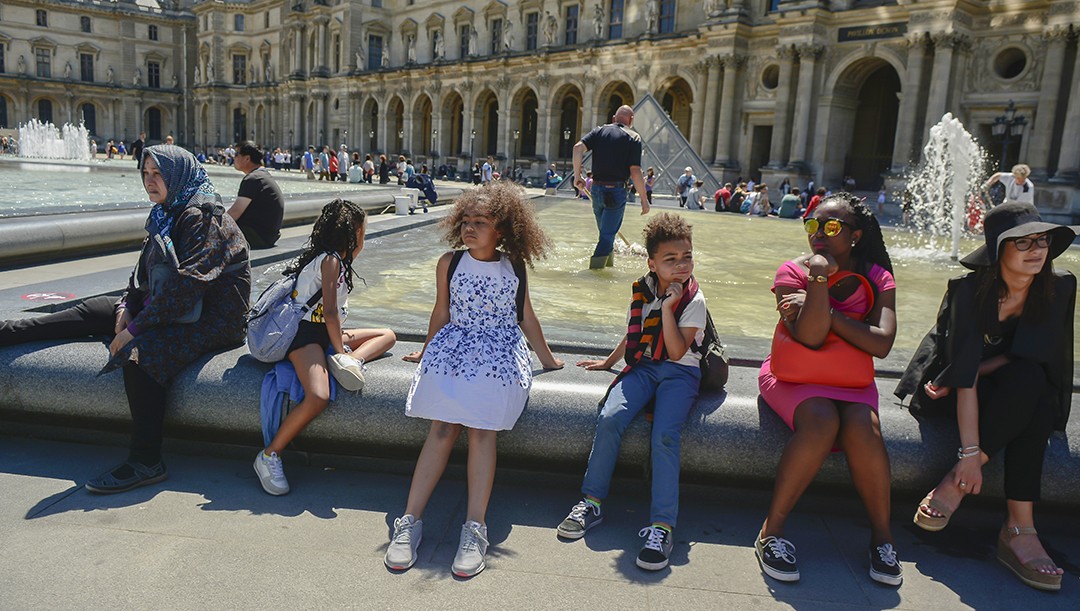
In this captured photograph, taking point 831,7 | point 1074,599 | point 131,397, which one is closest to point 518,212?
point 131,397

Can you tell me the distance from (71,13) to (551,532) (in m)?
89.5

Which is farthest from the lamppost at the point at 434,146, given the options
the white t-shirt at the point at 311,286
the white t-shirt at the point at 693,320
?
the white t-shirt at the point at 693,320

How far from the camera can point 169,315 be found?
3650 mm

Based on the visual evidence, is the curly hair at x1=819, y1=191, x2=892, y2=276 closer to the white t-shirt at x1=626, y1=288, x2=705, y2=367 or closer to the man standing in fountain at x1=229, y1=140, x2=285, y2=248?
the white t-shirt at x1=626, y1=288, x2=705, y2=367

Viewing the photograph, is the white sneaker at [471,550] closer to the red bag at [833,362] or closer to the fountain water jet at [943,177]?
the red bag at [833,362]

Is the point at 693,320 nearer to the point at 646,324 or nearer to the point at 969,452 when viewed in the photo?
the point at 646,324

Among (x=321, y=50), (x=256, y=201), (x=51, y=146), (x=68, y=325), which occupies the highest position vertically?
(x=321, y=50)

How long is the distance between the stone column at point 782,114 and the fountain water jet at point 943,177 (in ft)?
18.5

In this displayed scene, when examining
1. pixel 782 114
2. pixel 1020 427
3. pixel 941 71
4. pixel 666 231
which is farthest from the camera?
pixel 782 114

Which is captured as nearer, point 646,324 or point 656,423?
point 656,423

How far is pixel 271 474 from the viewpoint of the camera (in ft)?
11.1

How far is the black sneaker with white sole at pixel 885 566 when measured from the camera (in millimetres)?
2820

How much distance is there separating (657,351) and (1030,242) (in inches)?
62.5

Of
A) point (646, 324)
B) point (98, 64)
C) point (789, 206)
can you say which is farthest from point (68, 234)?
point (98, 64)
